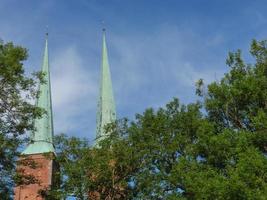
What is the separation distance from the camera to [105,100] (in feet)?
132

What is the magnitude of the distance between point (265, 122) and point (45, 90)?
74.4 feet

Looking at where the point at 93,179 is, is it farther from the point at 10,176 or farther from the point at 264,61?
the point at 264,61

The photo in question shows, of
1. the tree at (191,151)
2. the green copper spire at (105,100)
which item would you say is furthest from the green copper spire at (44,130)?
the tree at (191,151)

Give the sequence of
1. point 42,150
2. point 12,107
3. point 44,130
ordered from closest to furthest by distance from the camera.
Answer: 1. point 12,107
2. point 42,150
3. point 44,130

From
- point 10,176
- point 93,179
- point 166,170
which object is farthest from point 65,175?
point 10,176

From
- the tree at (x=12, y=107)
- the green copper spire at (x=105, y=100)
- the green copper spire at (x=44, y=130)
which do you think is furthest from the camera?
the green copper spire at (x=44, y=130)

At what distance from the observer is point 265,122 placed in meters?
22.4

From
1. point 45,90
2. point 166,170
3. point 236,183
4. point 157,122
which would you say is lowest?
point 236,183

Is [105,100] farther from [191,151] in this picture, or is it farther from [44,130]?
[191,151]

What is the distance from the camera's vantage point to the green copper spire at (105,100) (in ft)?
124

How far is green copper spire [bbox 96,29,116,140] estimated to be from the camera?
3769 centimetres

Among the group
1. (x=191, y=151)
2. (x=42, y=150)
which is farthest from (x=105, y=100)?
(x=191, y=151)

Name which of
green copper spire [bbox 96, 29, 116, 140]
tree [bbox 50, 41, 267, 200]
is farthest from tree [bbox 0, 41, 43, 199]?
green copper spire [bbox 96, 29, 116, 140]

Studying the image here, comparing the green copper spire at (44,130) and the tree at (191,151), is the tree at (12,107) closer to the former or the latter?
the tree at (191,151)
